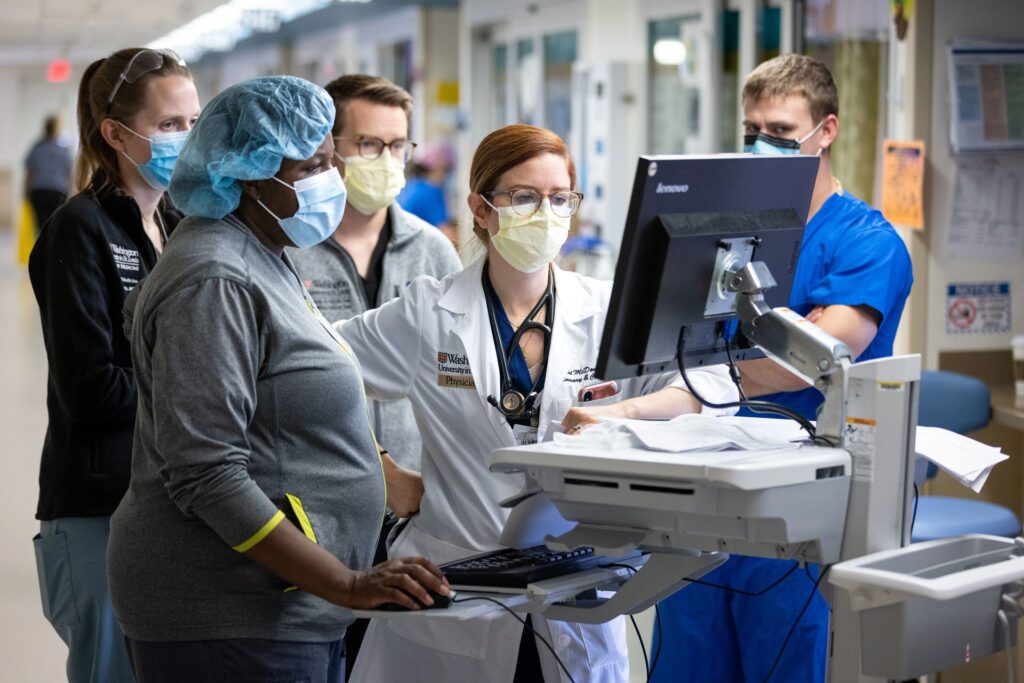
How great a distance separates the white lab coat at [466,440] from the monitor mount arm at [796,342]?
32 centimetres

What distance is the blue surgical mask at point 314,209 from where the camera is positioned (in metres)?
1.80

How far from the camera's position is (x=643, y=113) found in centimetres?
705

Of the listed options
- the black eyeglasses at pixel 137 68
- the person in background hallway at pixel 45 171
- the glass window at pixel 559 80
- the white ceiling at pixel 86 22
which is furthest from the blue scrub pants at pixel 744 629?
the person in background hallway at pixel 45 171

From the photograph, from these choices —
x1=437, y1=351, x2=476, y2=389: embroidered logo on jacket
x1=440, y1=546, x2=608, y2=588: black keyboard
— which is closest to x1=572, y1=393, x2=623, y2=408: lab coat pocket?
x1=437, y1=351, x2=476, y2=389: embroidered logo on jacket

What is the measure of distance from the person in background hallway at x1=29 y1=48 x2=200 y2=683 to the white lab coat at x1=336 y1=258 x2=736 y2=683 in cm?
53

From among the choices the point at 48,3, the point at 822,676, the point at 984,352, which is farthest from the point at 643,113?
the point at 48,3

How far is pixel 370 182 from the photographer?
2.94 metres

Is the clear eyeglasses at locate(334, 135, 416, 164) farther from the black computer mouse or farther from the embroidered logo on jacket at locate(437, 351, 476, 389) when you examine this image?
the black computer mouse

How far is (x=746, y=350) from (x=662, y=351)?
0.68ft

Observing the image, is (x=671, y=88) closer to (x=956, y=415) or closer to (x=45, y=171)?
(x=956, y=415)

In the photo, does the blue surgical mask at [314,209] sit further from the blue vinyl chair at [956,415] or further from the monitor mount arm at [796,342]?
the blue vinyl chair at [956,415]

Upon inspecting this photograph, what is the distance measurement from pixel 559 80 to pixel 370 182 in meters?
5.70

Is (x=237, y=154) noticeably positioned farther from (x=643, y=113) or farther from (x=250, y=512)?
(x=643, y=113)

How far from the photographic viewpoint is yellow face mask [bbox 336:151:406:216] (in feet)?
9.63
